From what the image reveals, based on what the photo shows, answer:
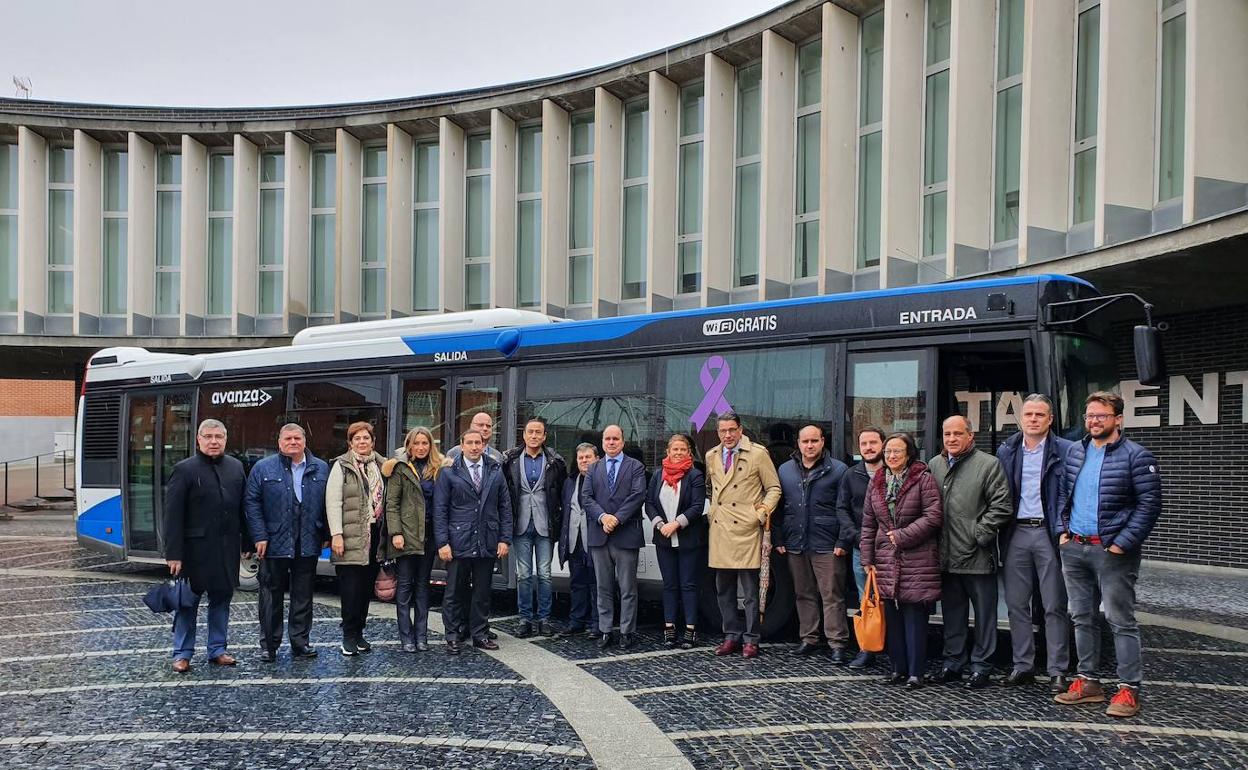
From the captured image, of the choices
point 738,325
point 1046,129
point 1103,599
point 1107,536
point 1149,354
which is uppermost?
point 1046,129

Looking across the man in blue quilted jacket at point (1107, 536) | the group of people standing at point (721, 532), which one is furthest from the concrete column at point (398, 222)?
the man in blue quilted jacket at point (1107, 536)

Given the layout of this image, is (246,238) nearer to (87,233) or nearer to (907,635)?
(87,233)

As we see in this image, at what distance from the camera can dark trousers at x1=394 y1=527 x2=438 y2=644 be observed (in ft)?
27.0

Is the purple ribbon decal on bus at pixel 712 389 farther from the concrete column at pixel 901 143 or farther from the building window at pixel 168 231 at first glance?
the building window at pixel 168 231

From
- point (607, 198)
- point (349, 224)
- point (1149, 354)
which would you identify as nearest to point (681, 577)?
point (1149, 354)

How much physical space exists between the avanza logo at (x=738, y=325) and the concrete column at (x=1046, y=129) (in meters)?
6.51

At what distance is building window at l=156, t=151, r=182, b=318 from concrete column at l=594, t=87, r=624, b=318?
11.0 m

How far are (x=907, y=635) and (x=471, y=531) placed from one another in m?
3.36

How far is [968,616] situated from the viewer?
23.8ft

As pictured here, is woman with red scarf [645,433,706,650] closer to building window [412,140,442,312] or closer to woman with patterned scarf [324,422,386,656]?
woman with patterned scarf [324,422,386,656]

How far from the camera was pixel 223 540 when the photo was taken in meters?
7.57

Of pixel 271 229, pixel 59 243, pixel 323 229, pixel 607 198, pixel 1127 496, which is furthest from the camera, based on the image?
pixel 59 243

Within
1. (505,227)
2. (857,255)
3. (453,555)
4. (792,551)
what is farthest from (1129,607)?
(505,227)

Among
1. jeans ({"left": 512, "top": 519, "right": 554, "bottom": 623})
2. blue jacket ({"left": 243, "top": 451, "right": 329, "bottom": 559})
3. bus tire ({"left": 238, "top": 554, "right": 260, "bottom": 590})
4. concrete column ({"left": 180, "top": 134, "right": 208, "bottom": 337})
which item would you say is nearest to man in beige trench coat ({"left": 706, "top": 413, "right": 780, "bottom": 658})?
jeans ({"left": 512, "top": 519, "right": 554, "bottom": 623})
